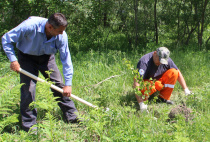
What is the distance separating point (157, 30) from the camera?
820cm

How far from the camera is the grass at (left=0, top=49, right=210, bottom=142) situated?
1.98 meters

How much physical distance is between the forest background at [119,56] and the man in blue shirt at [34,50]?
29cm

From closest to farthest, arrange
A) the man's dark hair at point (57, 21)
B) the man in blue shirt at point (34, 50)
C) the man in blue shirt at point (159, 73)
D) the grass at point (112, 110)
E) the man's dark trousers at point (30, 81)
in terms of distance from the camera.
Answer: the grass at point (112, 110) → the man's dark hair at point (57, 21) → the man in blue shirt at point (34, 50) → the man's dark trousers at point (30, 81) → the man in blue shirt at point (159, 73)

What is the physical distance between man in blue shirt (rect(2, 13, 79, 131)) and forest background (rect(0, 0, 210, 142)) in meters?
0.29

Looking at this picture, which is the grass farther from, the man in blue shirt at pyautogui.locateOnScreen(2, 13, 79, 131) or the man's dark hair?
the man's dark hair

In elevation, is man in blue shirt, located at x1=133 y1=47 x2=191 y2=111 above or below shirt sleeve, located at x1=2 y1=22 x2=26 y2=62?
below

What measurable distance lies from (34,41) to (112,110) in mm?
1397

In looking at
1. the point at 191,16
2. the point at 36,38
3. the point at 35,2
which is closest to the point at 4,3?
the point at 35,2

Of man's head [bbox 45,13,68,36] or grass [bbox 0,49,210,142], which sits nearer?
grass [bbox 0,49,210,142]

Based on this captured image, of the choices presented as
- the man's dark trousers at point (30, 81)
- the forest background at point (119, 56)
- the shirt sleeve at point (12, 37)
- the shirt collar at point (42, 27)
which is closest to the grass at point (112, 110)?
the forest background at point (119, 56)

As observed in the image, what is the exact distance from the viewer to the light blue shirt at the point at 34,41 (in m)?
2.42

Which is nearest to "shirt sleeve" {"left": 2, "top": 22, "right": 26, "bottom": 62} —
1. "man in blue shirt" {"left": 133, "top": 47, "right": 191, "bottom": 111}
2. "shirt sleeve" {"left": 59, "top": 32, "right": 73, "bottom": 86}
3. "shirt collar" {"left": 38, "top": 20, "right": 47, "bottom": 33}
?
"shirt collar" {"left": 38, "top": 20, "right": 47, "bottom": 33}

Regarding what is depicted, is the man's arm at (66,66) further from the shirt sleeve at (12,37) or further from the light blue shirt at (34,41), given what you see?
the shirt sleeve at (12,37)

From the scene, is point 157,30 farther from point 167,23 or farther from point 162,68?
point 162,68
